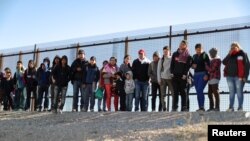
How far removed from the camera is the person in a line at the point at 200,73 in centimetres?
1176

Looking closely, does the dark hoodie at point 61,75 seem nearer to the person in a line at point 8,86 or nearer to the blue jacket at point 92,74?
the blue jacket at point 92,74

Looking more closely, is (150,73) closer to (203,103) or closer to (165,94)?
(165,94)

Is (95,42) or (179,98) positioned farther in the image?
(95,42)

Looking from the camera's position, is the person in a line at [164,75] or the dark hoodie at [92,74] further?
the dark hoodie at [92,74]

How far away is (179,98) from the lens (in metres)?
12.2

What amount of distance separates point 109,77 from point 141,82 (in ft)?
3.59

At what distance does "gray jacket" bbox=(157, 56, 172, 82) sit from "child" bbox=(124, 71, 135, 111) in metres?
0.94

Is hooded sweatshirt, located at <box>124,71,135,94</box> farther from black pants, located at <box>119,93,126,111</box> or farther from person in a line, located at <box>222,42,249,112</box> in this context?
person in a line, located at <box>222,42,249,112</box>

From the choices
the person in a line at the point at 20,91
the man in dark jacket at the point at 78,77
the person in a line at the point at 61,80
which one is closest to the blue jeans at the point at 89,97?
the man in dark jacket at the point at 78,77

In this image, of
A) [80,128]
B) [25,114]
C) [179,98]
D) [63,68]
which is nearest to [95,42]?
[63,68]

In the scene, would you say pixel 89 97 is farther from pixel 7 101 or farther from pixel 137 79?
pixel 7 101

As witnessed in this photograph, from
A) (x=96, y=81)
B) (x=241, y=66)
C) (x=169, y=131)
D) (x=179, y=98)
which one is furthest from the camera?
(x=96, y=81)

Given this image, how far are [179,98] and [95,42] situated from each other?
5180mm

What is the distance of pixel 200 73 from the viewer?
11.8 metres
